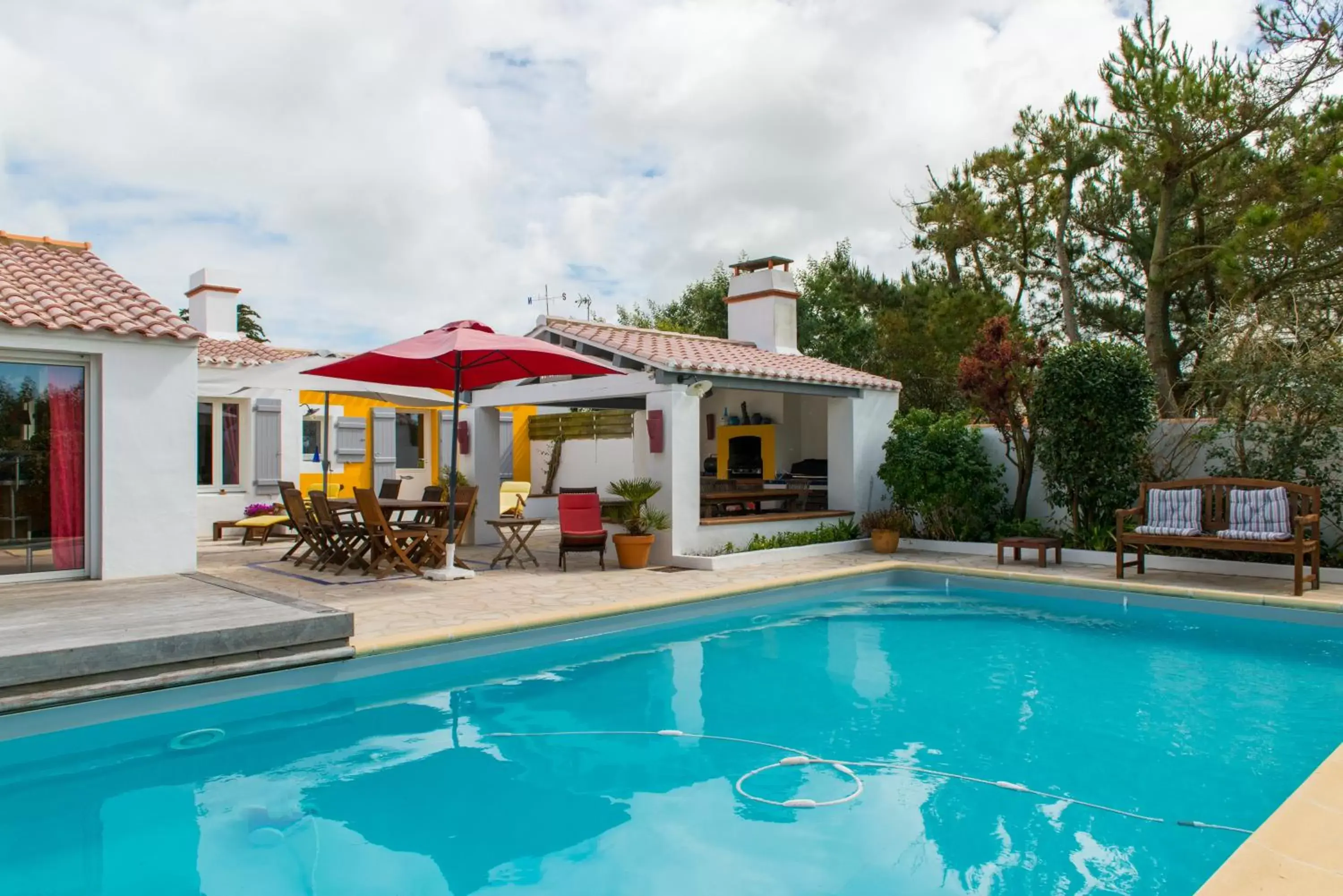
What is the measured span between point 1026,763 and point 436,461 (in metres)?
16.4

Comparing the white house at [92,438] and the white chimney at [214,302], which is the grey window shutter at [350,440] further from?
the white house at [92,438]

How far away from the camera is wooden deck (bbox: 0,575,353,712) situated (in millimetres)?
5398

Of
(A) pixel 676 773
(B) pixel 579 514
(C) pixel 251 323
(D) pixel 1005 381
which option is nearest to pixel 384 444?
(B) pixel 579 514

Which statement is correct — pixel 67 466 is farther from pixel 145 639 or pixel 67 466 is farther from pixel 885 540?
pixel 885 540

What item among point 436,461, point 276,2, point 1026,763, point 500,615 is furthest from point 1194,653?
point 436,461

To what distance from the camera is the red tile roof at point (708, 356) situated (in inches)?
472

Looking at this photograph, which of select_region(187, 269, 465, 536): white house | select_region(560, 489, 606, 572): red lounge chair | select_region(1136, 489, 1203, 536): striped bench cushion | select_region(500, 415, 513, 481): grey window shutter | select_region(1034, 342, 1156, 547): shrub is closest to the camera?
select_region(1136, 489, 1203, 536): striped bench cushion

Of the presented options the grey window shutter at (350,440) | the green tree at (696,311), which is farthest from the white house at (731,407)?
the green tree at (696,311)

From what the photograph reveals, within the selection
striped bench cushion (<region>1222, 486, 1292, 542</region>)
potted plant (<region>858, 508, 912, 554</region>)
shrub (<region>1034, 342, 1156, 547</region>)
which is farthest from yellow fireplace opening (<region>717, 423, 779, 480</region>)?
striped bench cushion (<region>1222, 486, 1292, 542</region>)

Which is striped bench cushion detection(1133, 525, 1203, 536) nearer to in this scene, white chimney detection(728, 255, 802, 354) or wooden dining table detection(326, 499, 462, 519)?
white chimney detection(728, 255, 802, 354)

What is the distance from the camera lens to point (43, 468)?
8.71 metres

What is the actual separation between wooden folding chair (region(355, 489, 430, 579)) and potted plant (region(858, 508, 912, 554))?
21.9 ft

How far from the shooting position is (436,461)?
65.2 feet

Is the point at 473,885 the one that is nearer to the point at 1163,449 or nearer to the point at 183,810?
the point at 183,810
